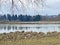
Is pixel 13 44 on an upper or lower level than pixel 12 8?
lower

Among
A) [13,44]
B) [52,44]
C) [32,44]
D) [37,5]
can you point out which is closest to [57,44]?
[52,44]

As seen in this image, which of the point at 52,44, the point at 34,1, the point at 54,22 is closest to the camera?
the point at 34,1

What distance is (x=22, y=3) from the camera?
182 inches

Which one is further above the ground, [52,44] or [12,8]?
[12,8]

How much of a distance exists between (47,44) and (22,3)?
6944 millimetres

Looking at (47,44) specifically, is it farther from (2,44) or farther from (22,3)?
(22,3)

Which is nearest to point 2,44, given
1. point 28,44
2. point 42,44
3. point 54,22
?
point 28,44

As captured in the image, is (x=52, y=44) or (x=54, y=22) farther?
(x=54, y=22)

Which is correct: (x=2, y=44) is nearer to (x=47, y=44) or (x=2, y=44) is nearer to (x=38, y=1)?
(x=47, y=44)

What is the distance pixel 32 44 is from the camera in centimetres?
1131

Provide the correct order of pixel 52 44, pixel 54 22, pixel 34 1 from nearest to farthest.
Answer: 1. pixel 34 1
2. pixel 52 44
3. pixel 54 22

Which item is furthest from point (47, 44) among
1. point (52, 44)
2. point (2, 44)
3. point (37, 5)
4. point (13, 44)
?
point (37, 5)

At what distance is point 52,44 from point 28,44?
4.99ft

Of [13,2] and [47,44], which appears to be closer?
[13,2]
